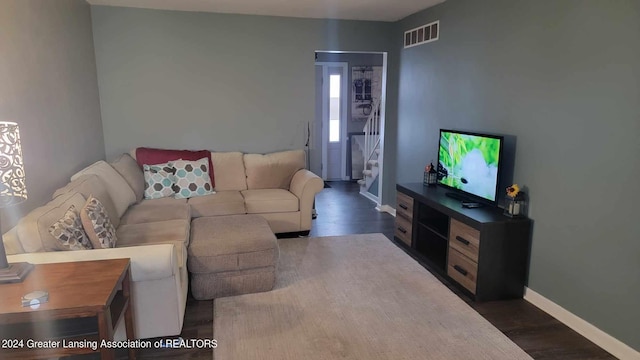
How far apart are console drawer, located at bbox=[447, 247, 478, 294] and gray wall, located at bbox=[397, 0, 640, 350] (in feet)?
1.45

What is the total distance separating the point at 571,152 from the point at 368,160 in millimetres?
4114

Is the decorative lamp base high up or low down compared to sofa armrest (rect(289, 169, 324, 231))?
up

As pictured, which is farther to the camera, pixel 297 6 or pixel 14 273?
pixel 297 6

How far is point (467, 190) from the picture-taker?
3684mm

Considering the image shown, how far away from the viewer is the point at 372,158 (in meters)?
6.73

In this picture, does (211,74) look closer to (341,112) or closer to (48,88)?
(48,88)

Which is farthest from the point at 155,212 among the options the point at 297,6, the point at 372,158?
the point at 372,158

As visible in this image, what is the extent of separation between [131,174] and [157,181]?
26cm

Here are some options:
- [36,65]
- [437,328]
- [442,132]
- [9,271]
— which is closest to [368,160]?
[442,132]

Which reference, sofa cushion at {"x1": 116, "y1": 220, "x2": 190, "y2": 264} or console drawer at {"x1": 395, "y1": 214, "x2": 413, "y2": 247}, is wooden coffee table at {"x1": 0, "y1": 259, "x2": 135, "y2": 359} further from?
console drawer at {"x1": 395, "y1": 214, "x2": 413, "y2": 247}

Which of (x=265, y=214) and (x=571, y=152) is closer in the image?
(x=571, y=152)

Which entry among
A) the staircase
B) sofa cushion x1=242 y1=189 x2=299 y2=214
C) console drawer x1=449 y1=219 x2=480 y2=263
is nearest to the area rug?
console drawer x1=449 y1=219 x2=480 y2=263

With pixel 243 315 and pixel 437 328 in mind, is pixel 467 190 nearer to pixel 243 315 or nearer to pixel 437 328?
pixel 437 328

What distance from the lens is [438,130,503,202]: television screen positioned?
3312 millimetres
